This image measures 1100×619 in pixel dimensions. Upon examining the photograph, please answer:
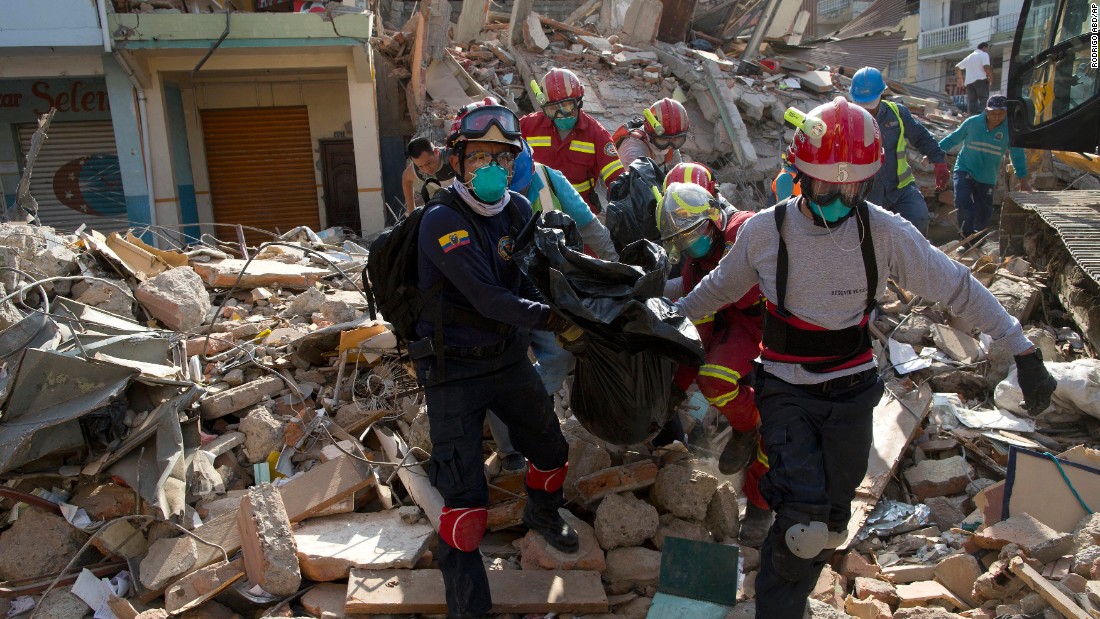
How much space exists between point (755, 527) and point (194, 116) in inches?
478

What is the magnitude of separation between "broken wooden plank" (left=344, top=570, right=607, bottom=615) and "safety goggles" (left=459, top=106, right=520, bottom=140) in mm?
1877

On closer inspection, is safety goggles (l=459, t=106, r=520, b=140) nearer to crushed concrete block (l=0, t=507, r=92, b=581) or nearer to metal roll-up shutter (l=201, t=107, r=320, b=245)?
crushed concrete block (l=0, t=507, r=92, b=581)

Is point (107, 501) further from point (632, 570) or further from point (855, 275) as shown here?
point (855, 275)

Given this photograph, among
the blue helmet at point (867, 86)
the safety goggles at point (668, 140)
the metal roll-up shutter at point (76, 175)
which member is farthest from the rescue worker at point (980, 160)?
the metal roll-up shutter at point (76, 175)

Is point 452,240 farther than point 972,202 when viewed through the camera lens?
No

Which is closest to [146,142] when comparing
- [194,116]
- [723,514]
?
[194,116]

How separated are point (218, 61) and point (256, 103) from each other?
189cm

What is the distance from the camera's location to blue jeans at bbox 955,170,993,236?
7785mm

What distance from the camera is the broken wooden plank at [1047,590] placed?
2.78 metres

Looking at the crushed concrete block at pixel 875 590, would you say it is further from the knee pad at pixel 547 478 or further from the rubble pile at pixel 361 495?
the knee pad at pixel 547 478

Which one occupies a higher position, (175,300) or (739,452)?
(175,300)

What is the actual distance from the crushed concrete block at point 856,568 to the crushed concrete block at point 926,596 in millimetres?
164

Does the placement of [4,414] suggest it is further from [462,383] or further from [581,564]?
[581,564]

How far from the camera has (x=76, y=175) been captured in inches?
507
